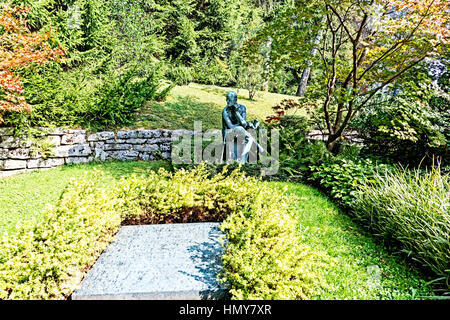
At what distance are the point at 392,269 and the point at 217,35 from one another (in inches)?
570

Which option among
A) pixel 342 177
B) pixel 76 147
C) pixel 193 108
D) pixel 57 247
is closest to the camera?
pixel 57 247

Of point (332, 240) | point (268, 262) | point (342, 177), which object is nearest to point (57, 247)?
point (268, 262)

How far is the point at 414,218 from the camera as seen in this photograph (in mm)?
3361

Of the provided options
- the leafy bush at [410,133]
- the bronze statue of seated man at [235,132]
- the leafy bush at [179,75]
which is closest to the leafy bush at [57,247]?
the bronze statue of seated man at [235,132]

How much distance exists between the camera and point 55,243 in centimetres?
248

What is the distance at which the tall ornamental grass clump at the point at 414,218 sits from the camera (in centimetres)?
292

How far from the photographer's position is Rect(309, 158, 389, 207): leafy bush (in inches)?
179

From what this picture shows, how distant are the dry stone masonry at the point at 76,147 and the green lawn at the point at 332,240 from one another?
0.45m


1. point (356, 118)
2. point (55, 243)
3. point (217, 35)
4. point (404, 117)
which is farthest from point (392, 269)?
point (217, 35)

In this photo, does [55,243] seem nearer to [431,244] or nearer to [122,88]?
[431,244]

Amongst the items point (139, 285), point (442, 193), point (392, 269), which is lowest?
point (392, 269)

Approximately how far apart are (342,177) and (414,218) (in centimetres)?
171

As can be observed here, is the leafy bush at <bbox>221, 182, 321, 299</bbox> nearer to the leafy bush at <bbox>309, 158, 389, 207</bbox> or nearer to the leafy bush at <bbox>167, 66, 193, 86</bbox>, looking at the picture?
the leafy bush at <bbox>309, 158, 389, 207</bbox>

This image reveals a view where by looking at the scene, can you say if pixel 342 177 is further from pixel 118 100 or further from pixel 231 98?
pixel 118 100
